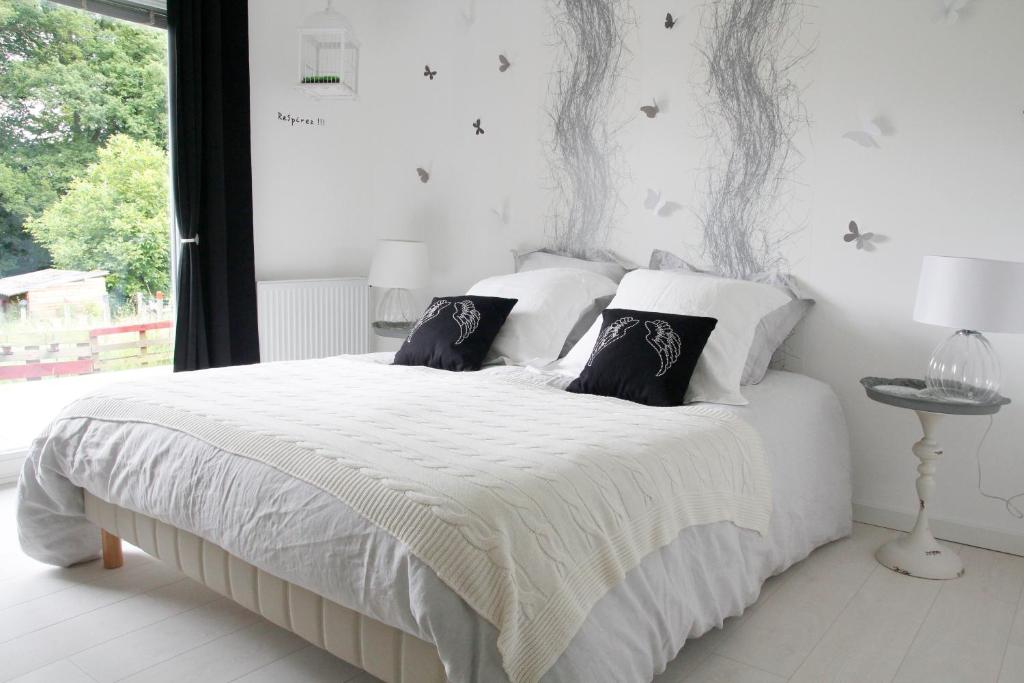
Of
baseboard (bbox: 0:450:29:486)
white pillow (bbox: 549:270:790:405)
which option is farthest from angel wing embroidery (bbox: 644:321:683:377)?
baseboard (bbox: 0:450:29:486)

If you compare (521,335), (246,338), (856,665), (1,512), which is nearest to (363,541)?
(856,665)

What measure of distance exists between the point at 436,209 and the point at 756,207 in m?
1.85

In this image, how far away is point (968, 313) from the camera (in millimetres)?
2375

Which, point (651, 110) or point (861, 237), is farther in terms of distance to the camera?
point (651, 110)

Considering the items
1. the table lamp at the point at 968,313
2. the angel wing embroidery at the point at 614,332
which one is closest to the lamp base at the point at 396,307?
the angel wing embroidery at the point at 614,332

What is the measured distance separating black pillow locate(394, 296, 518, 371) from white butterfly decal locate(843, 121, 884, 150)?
1.47m

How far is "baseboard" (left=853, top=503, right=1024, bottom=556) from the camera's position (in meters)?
2.79

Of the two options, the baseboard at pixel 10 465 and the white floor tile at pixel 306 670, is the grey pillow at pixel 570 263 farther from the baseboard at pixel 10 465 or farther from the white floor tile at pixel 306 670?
the baseboard at pixel 10 465

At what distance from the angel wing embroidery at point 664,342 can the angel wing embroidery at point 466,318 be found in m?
0.75

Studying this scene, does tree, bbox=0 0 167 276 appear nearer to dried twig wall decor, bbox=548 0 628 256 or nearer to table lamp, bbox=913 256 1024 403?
dried twig wall decor, bbox=548 0 628 256

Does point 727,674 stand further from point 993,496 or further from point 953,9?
point 953,9

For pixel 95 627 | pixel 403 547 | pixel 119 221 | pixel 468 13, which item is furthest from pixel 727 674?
pixel 468 13

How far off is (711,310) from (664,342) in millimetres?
302

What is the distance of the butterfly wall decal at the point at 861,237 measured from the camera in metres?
2.98
